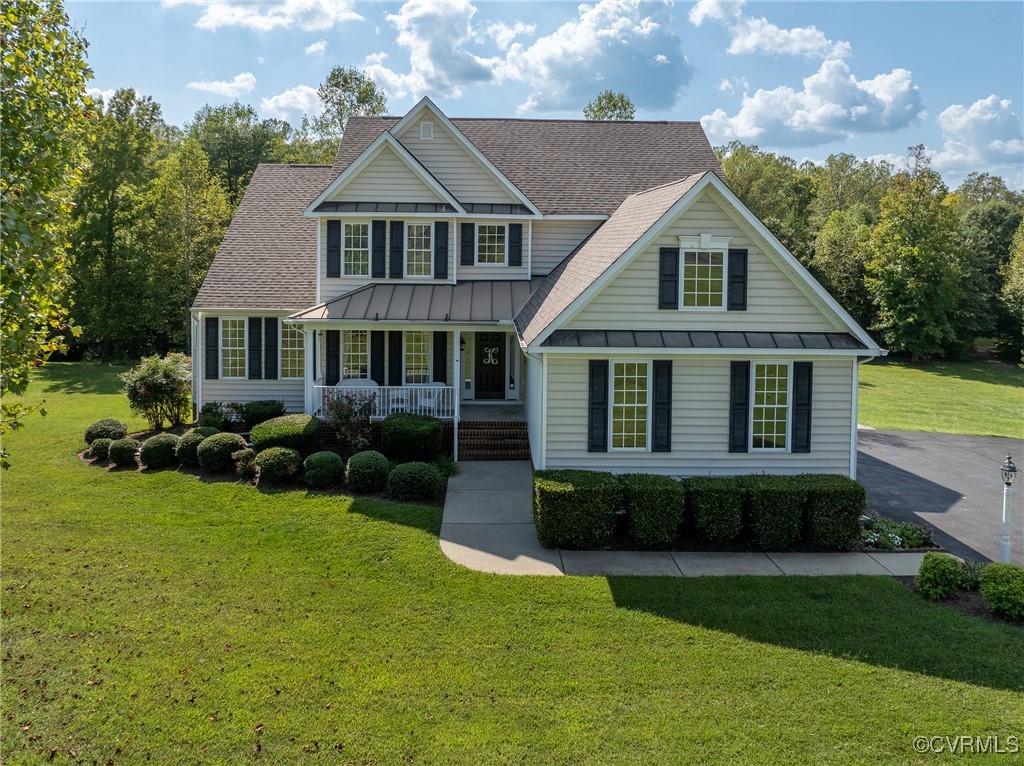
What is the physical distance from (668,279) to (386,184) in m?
9.51

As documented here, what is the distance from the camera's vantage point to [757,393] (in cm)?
1370

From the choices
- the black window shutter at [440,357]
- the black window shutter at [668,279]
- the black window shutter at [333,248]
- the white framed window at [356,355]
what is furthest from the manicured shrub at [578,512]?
the black window shutter at [333,248]

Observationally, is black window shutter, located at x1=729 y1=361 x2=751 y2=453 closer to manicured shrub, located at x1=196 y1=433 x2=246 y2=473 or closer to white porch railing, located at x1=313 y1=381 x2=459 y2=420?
white porch railing, located at x1=313 y1=381 x2=459 y2=420

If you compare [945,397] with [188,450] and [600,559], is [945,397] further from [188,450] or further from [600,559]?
[188,450]

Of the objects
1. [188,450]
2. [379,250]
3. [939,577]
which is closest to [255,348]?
[379,250]

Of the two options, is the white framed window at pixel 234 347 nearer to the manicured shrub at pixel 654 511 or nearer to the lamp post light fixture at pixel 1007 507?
the manicured shrub at pixel 654 511

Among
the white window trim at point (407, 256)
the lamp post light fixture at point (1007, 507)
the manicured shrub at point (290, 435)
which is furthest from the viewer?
the white window trim at point (407, 256)

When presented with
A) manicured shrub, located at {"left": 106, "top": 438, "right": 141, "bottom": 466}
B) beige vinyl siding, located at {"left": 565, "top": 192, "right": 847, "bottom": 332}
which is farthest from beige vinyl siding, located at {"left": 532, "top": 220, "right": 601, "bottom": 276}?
manicured shrub, located at {"left": 106, "top": 438, "right": 141, "bottom": 466}

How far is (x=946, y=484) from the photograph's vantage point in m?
16.6

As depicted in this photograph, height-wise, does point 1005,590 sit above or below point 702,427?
below

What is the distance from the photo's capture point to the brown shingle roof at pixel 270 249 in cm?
1983

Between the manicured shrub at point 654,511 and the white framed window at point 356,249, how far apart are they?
1122cm

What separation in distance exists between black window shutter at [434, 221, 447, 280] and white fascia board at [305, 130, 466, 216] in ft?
2.62

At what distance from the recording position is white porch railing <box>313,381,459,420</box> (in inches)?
699
